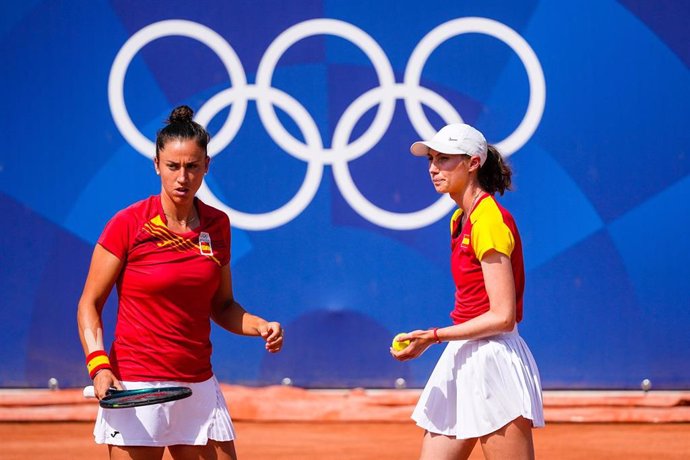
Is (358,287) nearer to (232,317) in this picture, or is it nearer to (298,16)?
(298,16)

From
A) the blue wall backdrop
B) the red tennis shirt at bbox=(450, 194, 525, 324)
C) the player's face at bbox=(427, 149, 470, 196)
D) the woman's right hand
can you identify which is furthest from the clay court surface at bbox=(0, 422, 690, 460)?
the woman's right hand

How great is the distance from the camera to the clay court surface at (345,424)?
6754mm

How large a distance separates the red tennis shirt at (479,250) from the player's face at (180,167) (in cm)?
Answer: 102

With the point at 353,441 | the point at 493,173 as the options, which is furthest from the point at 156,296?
the point at 353,441

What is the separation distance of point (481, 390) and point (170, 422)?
1.13 meters

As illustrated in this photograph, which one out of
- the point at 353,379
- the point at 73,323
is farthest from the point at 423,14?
the point at 73,323

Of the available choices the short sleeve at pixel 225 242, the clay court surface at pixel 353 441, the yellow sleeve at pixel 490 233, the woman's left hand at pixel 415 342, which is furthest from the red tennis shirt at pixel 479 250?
the clay court surface at pixel 353 441

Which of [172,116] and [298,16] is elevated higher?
[298,16]

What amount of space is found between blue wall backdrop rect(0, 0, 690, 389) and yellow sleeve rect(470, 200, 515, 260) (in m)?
3.63

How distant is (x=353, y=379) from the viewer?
7719mm

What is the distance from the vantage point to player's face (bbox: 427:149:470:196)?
4.16 meters

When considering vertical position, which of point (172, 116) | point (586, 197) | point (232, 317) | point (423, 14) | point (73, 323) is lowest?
point (232, 317)

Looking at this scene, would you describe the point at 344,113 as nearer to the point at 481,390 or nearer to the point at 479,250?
the point at 479,250

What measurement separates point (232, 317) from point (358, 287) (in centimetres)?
370
